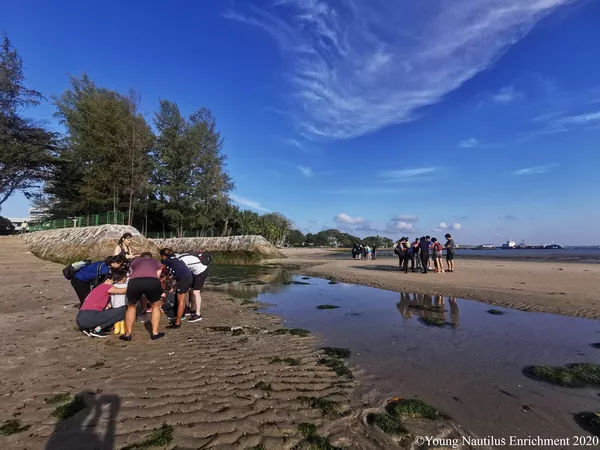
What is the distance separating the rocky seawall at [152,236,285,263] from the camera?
102 feet

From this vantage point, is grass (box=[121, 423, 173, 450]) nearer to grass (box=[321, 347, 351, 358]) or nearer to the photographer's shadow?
the photographer's shadow

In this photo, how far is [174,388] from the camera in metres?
3.87

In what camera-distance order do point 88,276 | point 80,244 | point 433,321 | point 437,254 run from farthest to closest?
point 80,244 → point 437,254 → point 433,321 → point 88,276

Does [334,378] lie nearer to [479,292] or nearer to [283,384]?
[283,384]

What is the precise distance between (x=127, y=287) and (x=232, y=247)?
86.8 ft

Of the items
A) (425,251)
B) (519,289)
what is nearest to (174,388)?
(519,289)

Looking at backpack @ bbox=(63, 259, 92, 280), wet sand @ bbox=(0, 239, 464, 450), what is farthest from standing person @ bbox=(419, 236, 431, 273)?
backpack @ bbox=(63, 259, 92, 280)

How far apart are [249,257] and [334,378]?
2711 centimetres

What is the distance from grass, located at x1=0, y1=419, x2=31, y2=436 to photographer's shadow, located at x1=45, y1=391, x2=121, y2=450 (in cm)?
29

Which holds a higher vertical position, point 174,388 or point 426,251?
point 426,251

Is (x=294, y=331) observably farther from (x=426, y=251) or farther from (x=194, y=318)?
(x=426, y=251)

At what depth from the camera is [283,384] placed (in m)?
4.12

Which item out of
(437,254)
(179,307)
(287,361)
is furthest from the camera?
(437,254)

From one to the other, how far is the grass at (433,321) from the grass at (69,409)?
6924mm
